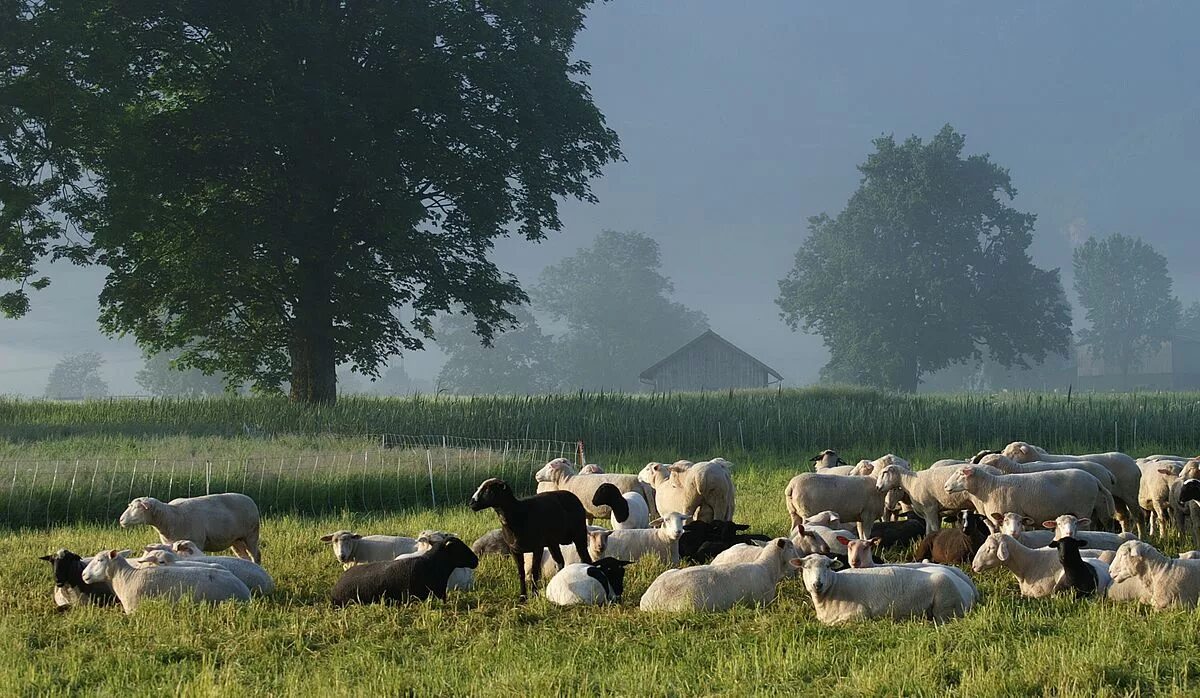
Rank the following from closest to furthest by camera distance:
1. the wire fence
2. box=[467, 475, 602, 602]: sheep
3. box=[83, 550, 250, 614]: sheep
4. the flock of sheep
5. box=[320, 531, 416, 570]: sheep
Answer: the flock of sheep
box=[83, 550, 250, 614]: sheep
box=[467, 475, 602, 602]: sheep
box=[320, 531, 416, 570]: sheep
the wire fence

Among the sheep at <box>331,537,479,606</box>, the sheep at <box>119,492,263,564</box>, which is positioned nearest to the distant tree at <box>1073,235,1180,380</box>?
the sheep at <box>119,492,263,564</box>

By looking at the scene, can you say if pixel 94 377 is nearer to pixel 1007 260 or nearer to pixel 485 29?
pixel 1007 260

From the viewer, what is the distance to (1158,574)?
29.8 ft

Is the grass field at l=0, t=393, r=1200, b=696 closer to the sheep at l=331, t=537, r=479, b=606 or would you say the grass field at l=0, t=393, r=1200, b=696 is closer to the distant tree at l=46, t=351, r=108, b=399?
the sheep at l=331, t=537, r=479, b=606

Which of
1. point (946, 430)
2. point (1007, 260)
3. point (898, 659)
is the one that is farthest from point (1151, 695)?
point (1007, 260)

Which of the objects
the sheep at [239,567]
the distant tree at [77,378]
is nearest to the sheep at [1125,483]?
the sheep at [239,567]

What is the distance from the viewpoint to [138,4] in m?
32.2

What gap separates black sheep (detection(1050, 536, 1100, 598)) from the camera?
31.3ft

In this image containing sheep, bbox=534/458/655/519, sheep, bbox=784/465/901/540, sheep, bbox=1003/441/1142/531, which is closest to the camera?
sheep, bbox=784/465/901/540

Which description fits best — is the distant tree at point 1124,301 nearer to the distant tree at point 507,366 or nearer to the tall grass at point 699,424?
the distant tree at point 507,366

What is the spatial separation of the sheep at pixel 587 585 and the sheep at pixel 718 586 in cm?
43

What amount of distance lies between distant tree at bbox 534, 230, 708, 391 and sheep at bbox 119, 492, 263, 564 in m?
107

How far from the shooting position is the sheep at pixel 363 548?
11578 millimetres

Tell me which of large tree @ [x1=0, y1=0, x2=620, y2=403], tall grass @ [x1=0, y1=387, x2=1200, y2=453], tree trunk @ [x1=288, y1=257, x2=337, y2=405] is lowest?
tall grass @ [x1=0, y1=387, x2=1200, y2=453]
